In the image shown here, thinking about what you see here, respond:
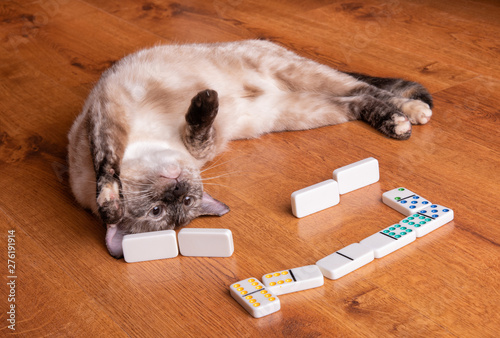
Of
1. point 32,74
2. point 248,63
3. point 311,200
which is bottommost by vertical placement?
point 32,74

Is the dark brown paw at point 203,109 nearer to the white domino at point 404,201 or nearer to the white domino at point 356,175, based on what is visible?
the white domino at point 356,175

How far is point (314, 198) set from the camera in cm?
198

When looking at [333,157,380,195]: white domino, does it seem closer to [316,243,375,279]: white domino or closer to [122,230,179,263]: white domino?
[316,243,375,279]: white domino

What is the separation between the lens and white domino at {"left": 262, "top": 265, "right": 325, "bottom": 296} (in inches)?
64.6

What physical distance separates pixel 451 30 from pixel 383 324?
2369mm

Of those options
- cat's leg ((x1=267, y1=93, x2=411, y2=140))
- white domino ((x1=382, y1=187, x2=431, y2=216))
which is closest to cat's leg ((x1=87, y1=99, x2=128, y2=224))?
cat's leg ((x1=267, y1=93, x2=411, y2=140))

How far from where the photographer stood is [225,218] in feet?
6.75

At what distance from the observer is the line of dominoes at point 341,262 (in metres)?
1.60

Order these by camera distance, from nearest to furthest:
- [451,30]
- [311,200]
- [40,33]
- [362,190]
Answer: [311,200] < [362,190] < [451,30] < [40,33]

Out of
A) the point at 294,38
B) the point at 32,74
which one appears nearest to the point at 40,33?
the point at 32,74

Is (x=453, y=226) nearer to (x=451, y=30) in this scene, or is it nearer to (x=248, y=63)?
(x=248, y=63)

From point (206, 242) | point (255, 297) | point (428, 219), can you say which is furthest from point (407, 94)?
point (255, 297)

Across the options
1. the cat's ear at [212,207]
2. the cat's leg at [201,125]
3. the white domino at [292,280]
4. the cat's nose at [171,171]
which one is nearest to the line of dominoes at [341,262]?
the white domino at [292,280]

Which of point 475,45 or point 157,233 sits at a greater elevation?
point 475,45
